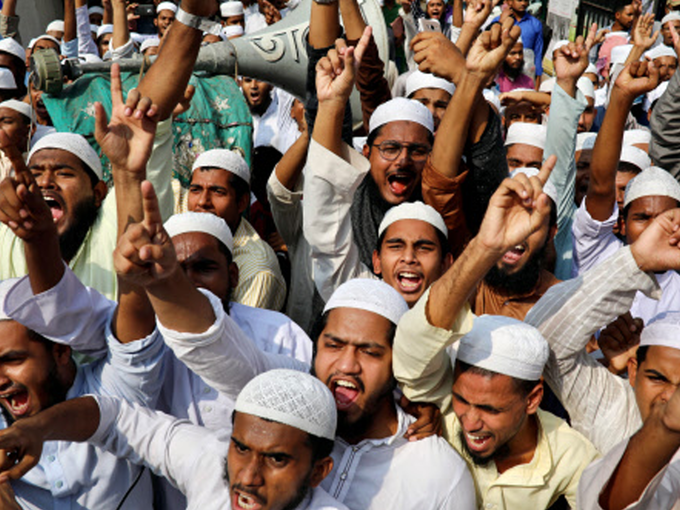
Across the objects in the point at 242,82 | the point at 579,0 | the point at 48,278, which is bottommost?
the point at 579,0

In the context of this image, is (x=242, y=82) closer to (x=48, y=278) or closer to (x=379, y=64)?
(x=379, y=64)

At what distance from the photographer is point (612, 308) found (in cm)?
278

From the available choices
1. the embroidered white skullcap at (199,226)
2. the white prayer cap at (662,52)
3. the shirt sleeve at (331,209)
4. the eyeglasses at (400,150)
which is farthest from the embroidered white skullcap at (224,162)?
the white prayer cap at (662,52)

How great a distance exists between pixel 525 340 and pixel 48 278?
1626mm

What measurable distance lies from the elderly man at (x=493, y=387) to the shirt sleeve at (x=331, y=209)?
0.73 meters

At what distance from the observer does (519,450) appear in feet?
9.34

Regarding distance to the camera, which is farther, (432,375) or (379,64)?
(379,64)

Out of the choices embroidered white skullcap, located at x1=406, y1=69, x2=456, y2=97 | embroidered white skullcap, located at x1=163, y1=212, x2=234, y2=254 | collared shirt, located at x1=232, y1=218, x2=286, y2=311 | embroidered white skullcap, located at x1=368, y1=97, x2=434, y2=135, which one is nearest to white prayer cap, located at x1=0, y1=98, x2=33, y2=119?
collared shirt, located at x1=232, y1=218, x2=286, y2=311

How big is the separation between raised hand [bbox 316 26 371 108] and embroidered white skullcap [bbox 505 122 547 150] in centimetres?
206

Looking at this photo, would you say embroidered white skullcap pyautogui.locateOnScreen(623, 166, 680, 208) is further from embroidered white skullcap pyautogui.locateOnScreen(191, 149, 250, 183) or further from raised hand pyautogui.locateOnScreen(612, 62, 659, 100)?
embroidered white skullcap pyautogui.locateOnScreen(191, 149, 250, 183)

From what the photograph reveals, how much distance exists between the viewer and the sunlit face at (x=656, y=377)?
2775 millimetres

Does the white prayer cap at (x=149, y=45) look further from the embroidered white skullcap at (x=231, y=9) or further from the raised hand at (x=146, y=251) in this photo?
the raised hand at (x=146, y=251)

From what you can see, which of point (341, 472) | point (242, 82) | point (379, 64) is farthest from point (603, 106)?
point (341, 472)

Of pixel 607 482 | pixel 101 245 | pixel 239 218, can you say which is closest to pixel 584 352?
pixel 607 482
